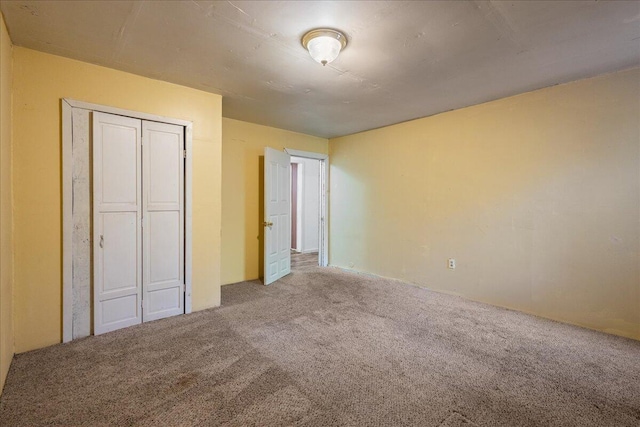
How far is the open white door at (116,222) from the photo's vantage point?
2.54 m

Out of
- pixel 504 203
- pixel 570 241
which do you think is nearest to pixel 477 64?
pixel 504 203

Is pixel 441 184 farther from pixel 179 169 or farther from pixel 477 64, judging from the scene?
pixel 179 169

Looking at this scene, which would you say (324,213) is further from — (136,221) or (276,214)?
(136,221)

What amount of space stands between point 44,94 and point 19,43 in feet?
1.18

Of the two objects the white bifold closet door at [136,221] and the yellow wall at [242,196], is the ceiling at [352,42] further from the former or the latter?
the yellow wall at [242,196]

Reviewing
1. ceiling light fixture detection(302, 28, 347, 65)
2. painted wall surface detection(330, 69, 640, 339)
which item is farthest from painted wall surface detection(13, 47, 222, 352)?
painted wall surface detection(330, 69, 640, 339)

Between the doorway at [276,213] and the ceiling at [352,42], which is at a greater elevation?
the ceiling at [352,42]

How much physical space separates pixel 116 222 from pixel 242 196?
190 cm

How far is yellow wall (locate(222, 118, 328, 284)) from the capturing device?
4191 millimetres

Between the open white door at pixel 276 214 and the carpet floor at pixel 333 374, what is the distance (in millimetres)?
1225

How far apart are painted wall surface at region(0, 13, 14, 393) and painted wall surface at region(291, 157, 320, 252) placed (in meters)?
5.15

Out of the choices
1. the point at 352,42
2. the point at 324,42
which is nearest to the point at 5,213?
the point at 324,42

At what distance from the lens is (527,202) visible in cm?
313

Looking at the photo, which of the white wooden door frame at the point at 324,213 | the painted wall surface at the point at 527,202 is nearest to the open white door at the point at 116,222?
the white wooden door frame at the point at 324,213
